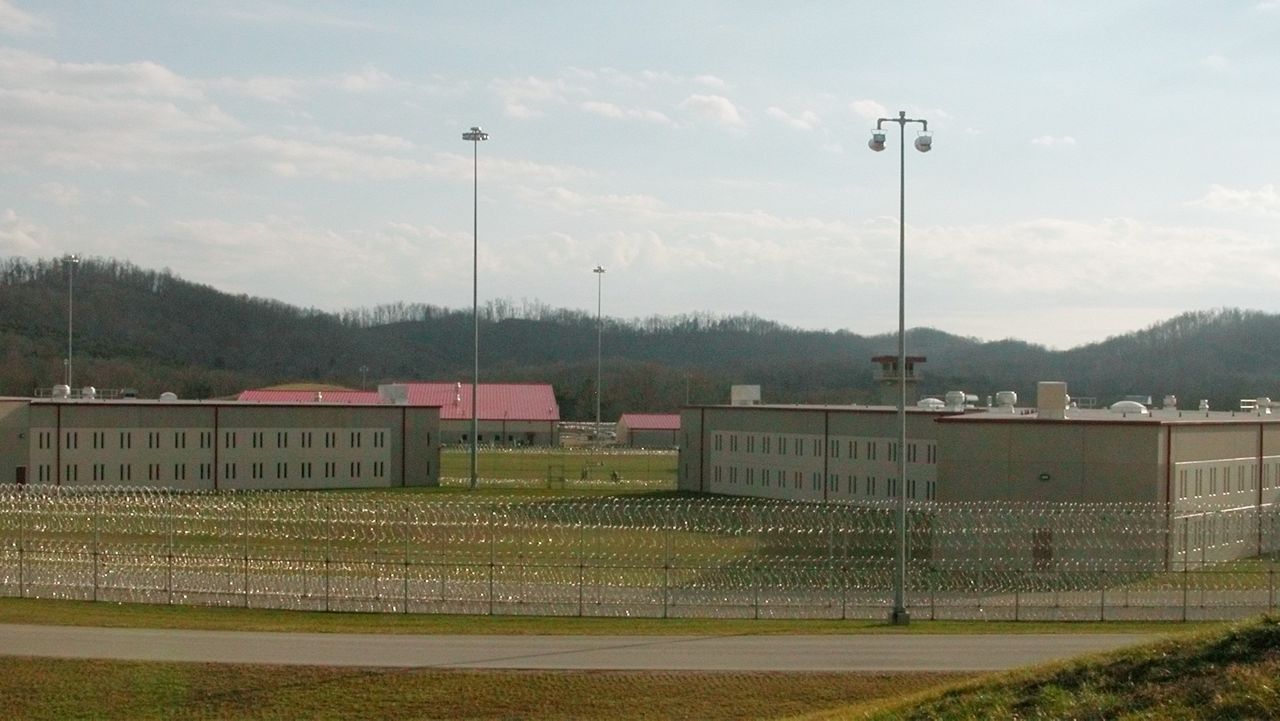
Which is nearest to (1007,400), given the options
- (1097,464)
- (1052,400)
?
(1052,400)

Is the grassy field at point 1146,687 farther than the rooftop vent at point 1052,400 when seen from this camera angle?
No

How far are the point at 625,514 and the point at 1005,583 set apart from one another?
21.4 metres

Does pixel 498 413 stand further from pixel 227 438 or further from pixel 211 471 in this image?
pixel 211 471

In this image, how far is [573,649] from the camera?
24.0 meters

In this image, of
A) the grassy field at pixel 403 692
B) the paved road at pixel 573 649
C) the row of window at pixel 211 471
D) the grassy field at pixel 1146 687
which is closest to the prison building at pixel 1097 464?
the paved road at pixel 573 649

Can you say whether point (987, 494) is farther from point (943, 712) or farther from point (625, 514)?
point (943, 712)

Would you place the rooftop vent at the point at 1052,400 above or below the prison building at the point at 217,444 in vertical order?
above

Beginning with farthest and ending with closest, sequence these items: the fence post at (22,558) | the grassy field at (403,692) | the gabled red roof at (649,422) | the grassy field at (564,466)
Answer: the gabled red roof at (649,422) < the grassy field at (564,466) < the fence post at (22,558) < the grassy field at (403,692)

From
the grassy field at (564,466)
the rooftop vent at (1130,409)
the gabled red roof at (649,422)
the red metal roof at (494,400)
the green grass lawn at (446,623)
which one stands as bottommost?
the grassy field at (564,466)

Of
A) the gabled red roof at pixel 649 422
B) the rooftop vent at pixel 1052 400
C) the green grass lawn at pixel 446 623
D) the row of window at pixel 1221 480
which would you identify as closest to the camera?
the green grass lawn at pixel 446 623

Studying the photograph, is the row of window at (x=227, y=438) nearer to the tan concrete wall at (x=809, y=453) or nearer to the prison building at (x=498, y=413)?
the tan concrete wall at (x=809, y=453)

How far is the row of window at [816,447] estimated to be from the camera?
52.0m

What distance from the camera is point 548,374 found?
179500mm

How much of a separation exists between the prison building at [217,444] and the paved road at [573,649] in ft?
121
